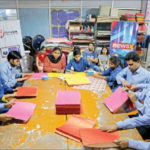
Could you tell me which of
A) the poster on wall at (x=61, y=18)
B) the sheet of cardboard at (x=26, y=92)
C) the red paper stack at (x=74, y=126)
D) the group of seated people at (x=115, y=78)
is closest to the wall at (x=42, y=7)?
the poster on wall at (x=61, y=18)

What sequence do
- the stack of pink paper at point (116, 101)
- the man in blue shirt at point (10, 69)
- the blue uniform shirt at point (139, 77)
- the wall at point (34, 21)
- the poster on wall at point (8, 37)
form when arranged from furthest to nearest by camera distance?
the wall at point (34, 21) → the poster on wall at point (8, 37) → the man in blue shirt at point (10, 69) → the blue uniform shirt at point (139, 77) → the stack of pink paper at point (116, 101)

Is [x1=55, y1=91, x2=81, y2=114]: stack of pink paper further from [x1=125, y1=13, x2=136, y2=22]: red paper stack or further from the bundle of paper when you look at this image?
[x1=125, y1=13, x2=136, y2=22]: red paper stack

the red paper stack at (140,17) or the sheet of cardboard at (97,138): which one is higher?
the red paper stack at (140,17)

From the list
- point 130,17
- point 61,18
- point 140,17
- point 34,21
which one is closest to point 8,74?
point 34,21

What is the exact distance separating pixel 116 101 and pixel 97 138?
64cm

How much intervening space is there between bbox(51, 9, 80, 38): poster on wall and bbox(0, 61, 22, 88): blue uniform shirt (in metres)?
3.47

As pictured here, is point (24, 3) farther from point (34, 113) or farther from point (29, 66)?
point (34, 113)

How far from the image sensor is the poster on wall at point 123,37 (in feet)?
17.0

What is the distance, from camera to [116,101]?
1.75 meters

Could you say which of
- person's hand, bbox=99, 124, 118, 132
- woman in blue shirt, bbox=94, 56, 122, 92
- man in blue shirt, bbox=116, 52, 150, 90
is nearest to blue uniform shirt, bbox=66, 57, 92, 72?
woman in blue shirt, bbox=94, 56, 122, 92

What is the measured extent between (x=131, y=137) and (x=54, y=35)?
5085 millimetres

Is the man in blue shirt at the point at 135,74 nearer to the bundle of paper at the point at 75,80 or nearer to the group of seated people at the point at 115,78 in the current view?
the group of seated people at the point at 115,78

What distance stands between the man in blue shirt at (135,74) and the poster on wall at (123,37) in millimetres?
2940

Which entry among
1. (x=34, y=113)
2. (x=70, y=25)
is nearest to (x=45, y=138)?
(x=34, y=113)
